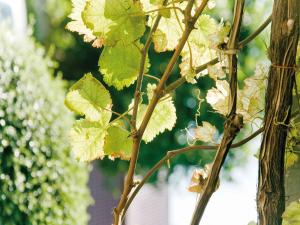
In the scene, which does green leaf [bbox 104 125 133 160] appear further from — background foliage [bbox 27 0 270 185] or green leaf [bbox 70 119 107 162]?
background foliage [bbox 27 0 270 185]

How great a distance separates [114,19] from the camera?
0.59 m

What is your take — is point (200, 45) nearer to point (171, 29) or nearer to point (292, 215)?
point (171, 29)

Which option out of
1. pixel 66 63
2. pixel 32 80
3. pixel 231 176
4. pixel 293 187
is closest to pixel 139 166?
pixel 231 176

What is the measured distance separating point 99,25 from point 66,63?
523cm

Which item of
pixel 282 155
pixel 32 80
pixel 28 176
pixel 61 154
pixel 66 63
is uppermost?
pixel 66 63

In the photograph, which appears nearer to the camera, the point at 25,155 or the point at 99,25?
the point at 99,25

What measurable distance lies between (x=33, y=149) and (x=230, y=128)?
3.00 metres

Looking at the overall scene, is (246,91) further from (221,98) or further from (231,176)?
(231,176)

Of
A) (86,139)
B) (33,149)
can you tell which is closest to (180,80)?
(86,139)

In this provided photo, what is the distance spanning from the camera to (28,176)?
337 centimetres

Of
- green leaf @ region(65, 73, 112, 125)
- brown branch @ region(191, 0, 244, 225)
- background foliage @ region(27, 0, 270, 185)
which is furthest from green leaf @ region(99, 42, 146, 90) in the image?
background foliage @ region(27, 0, 270, 185)

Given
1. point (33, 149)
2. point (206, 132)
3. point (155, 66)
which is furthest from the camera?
point (155, 66)

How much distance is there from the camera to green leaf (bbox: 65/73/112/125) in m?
0.65

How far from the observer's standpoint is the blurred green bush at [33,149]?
10.6 feet
